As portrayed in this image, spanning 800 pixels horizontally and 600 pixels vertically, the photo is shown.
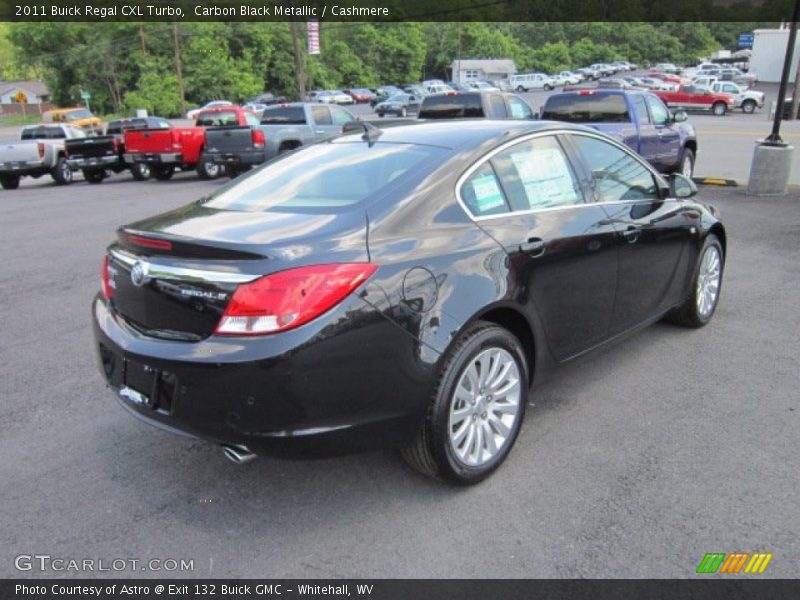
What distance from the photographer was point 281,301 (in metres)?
2.59

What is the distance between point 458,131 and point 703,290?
265cm

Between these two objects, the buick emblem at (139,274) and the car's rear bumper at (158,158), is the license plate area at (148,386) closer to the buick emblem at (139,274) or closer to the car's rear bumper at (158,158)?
the buick emblem at (139,274)

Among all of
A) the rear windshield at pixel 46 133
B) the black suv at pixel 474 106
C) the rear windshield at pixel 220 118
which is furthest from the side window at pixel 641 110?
the rear windshield at pixel 46 133

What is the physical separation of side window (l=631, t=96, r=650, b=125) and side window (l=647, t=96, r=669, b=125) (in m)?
0.22

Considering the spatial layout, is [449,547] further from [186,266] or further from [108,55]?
[108,55]

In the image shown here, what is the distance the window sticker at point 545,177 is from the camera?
361cm

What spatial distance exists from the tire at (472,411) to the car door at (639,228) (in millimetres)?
1072

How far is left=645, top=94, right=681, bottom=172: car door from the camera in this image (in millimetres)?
11914

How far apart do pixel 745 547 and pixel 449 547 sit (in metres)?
1.20

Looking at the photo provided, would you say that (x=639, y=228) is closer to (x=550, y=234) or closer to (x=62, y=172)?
(x=550, y=234)

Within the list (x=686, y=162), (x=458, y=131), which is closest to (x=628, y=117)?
(x=686, y=162)

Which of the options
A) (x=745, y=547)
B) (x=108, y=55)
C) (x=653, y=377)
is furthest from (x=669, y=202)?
(x=108, y=55)

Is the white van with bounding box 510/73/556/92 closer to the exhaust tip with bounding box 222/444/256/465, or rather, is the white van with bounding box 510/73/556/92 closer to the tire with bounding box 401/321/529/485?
the tire with bounding box 401/321/529/485

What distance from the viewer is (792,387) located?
422 centimetres
